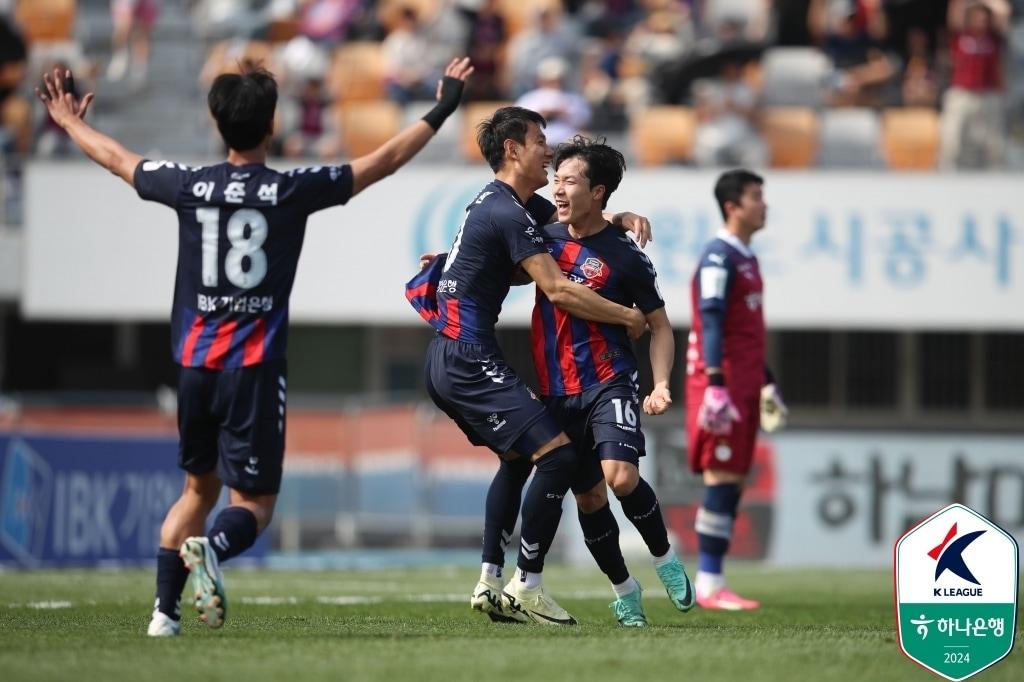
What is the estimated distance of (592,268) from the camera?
815 centimetres

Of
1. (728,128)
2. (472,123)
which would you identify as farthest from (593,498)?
(728,128)

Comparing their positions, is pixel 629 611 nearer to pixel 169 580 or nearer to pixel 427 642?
pixel 427 642

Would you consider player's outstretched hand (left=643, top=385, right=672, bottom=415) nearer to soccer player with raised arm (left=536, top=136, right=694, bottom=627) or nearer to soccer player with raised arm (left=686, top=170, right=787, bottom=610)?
soccer player with raised arm (left=536, top=136, right=694, bottom=627)

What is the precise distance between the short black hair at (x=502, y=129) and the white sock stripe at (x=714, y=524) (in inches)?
127

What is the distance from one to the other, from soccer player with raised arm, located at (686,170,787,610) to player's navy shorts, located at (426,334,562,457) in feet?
8.56

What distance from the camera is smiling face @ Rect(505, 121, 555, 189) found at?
811 cm

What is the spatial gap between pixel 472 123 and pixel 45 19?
21.5 feet

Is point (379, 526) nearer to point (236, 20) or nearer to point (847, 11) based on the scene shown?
point (236, 20)

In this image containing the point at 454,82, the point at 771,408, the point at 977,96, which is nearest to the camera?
the point at 454,82

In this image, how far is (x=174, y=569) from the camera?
6.87 m

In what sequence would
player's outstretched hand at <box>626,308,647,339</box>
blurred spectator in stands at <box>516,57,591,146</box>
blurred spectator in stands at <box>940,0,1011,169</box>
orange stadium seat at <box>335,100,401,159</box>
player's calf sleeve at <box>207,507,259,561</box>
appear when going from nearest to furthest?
player's calf sleeve at <box>207,507,259,561</box> → player's outstretched hand at <box>626,308,647,339</box> → blurred spectator in stands at <box>516,57,591,146</box> → blurred spectator in stands at <box>940,0,1011,169</box> → orange stadium seat at <box>335,100,401,159</box>

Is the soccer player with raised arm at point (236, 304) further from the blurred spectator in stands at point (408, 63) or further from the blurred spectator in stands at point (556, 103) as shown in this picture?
the blurred spectator in stands at point (408, 63)

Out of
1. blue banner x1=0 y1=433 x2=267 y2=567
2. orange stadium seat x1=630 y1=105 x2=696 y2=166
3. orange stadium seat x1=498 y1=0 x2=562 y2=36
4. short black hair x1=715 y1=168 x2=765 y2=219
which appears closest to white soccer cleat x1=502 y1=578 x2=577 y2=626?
short black hair x1=715 y1=168 x2=765 y2=219

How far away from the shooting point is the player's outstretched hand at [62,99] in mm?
7316
